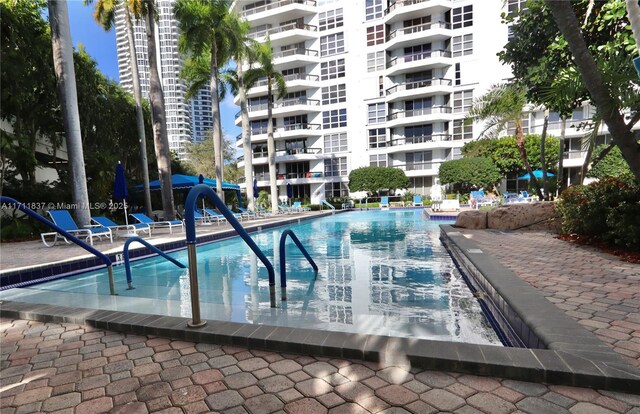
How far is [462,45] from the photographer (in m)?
29.4

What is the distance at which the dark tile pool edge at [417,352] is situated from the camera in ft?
6.07

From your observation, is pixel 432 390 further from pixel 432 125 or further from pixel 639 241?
pixel 432 125

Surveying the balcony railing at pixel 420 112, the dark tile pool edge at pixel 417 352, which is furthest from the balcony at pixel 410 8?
the dark tile pool edge at pixel 417 352

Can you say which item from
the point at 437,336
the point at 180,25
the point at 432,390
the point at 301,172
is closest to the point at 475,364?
the point at 432,390

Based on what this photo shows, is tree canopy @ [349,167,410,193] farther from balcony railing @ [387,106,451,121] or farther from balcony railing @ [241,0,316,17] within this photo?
balcony railing @ [241,0,316,17]

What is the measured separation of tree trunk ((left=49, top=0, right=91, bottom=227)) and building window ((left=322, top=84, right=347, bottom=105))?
27.2m

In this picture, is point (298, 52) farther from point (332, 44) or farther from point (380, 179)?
point (380, 179)

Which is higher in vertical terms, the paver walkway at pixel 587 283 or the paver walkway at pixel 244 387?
the paver walkway at pixel 244 387

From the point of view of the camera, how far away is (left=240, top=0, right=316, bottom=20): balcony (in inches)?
1277

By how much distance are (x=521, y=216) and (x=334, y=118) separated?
90.0ft

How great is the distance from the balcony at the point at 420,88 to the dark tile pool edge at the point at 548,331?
2876 cm

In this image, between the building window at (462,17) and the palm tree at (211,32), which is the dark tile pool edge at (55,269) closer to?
the palm tree at (211,32)

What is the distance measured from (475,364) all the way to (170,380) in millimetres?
1978

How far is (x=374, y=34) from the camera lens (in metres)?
32.3
